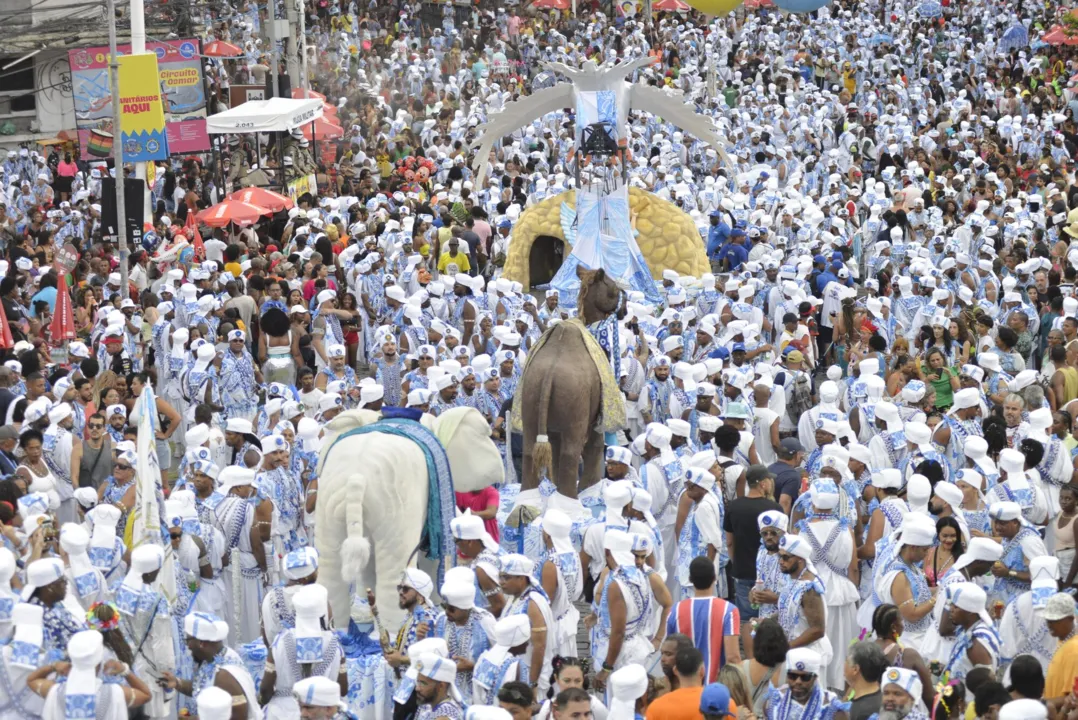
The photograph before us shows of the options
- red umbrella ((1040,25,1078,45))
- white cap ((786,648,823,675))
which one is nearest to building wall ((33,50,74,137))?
red umbrella ((1040,25,1078,45))

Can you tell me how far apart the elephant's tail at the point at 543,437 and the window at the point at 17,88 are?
23.5 metres

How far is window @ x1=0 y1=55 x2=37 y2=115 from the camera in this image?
107ft

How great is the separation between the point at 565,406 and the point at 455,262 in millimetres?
7633

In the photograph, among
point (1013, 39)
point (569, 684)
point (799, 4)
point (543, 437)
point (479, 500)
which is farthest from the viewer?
point (1013, 39)

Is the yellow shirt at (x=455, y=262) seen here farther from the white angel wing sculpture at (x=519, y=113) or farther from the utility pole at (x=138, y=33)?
the utility pole at (x=138, y=33)

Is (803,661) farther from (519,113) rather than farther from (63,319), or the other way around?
(519,113)

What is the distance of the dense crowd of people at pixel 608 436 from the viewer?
25.8 feet

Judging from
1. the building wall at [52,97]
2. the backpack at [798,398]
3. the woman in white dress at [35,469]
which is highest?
the woman in white dress at [35,469]

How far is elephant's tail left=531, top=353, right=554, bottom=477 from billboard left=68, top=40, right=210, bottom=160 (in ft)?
32.8

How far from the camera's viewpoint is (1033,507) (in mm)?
10328

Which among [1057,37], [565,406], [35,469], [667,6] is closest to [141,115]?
[35,469]

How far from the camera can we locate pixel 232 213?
68.1 feet

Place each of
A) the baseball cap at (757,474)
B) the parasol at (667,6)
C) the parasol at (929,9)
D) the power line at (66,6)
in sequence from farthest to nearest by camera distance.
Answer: the parasol at (667,6) → the parasol at (929,9) → the power line at (66,6) → the baseball cap at (757,474)

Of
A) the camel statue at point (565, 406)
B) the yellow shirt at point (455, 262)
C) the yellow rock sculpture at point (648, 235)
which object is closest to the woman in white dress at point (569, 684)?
the camel statue at point (565, 406)
